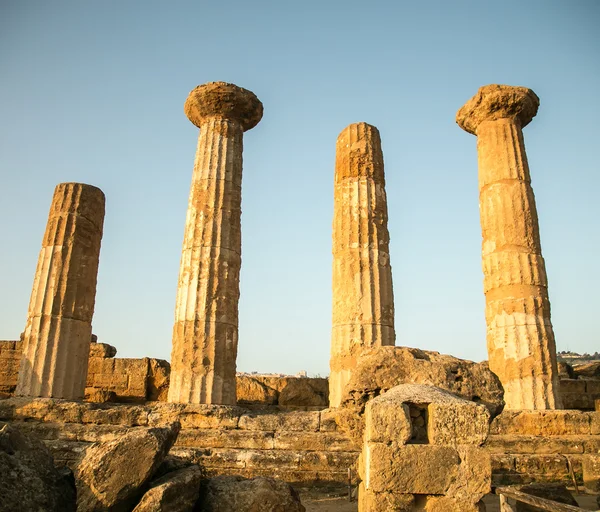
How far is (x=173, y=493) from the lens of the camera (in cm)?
519

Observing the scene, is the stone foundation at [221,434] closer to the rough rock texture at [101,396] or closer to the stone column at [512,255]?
the rough rock texture at [101,396]

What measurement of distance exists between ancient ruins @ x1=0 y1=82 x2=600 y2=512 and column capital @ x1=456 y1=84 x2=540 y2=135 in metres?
0.04

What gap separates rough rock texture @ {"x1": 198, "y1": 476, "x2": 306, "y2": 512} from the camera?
5.48 m

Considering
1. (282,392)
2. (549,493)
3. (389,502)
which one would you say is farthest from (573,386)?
(389,502)

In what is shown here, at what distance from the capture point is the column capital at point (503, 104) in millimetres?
14086

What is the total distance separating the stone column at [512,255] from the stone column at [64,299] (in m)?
9.75

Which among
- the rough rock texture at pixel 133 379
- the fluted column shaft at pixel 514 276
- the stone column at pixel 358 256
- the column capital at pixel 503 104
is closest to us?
the stone column at pixel 358 256

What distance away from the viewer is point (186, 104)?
44.3 feet

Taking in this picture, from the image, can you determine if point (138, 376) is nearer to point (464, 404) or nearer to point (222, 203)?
point (222, 203)

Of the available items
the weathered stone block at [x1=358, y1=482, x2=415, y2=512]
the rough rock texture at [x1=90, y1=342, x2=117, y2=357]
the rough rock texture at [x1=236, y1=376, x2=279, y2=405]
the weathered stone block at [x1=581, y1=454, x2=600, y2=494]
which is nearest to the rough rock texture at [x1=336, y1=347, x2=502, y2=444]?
the weathered stone block at [x1=358, y1=482, x2=415, y2=512]

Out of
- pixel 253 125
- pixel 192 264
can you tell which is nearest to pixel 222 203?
pixel 192 264

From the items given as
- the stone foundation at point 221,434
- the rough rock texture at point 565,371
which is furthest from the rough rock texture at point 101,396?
the rough rock texture at point 565,371

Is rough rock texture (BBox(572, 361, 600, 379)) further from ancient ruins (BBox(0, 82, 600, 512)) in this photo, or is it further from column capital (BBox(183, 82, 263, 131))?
column capital (BBox(183, 82, 263, 131))

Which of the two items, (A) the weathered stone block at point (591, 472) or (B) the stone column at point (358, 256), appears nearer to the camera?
(A) the weathered stone block at point (591, 472)
